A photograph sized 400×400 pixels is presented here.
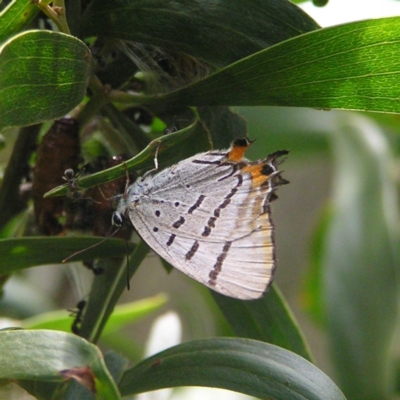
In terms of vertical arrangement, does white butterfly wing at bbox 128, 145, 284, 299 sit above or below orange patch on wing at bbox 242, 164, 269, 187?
below

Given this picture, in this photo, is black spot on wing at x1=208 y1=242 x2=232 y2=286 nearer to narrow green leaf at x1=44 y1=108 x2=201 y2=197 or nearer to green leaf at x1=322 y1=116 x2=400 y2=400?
narrow green leaf at x1=44 y1=108 x2=201 y2=197

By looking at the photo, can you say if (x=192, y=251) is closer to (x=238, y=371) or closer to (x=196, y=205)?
(x=196, y=205)

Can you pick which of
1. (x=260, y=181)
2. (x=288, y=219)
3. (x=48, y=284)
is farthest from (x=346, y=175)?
(x=288, y=219)

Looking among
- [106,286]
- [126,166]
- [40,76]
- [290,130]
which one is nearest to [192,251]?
[106,286]

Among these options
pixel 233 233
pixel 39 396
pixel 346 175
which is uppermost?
pixel 233 233

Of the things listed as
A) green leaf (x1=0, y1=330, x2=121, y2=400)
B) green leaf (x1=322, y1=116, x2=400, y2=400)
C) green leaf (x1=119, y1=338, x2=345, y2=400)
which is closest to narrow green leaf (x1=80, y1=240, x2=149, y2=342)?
→ green leaf (x1=119, y1=338, x2=345, y2=400)

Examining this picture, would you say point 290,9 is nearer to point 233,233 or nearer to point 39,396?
point 233,233
